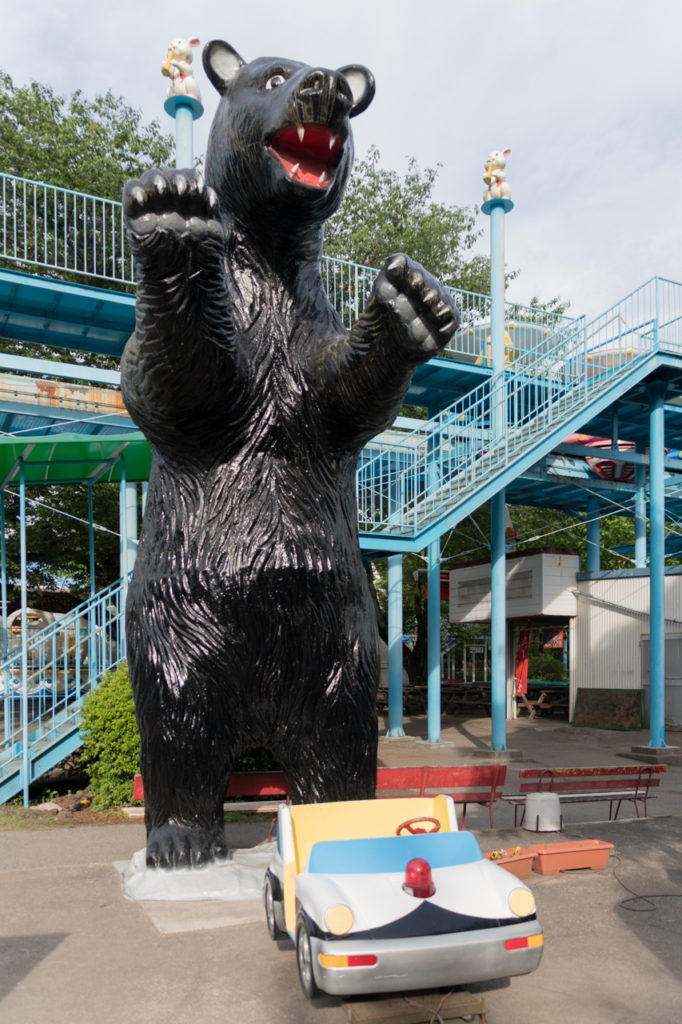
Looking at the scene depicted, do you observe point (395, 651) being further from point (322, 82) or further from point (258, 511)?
point (322, 82)

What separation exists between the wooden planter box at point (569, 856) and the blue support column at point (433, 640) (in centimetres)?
628

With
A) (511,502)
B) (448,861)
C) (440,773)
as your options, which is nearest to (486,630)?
(511,502)

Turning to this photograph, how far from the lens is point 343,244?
19641mm

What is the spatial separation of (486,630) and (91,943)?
18073mm

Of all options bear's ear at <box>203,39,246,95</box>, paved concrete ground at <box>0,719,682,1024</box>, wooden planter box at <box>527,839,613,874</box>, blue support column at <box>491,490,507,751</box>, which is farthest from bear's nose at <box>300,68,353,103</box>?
blue support column at <box>491,490,507,751</box>

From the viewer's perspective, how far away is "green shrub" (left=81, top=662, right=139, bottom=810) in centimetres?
723

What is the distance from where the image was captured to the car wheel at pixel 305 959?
9.54 feet

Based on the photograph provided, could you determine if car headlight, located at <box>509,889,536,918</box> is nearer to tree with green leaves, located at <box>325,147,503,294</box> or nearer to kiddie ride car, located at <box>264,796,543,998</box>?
kiddie ride car, located at <box>264,796,543,998</box>

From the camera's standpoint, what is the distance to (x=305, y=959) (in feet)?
9.70

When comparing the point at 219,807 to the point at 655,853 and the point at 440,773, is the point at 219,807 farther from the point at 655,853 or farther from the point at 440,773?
the point at 655,853

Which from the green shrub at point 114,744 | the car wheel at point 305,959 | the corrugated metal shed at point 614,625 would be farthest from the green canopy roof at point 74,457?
the corrugated metal shed at point 614,625

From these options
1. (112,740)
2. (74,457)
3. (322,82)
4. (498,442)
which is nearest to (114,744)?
(112,740)

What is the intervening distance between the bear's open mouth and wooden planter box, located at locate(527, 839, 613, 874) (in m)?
3.90

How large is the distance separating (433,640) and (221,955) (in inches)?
325
